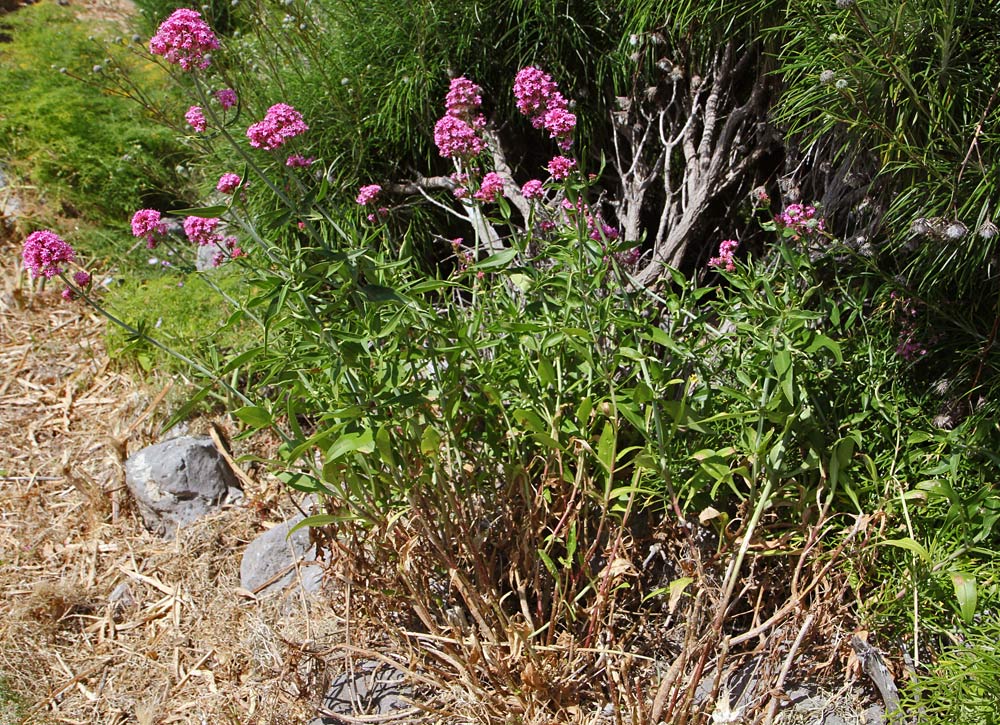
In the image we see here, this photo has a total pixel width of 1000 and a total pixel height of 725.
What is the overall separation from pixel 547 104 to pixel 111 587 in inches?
86.3

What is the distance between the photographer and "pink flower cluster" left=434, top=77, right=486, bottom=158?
2.17 metres

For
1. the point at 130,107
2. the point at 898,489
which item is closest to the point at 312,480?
the point at 898,489

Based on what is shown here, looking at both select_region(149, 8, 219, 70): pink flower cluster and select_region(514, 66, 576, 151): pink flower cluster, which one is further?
select_region(514, 66, 576, 151): pink flower cluster

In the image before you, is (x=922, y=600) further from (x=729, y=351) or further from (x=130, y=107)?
(x=130, y=107)

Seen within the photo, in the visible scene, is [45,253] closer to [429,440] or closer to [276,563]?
[429,440]

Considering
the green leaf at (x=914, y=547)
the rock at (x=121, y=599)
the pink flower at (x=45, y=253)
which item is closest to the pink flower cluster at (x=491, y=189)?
the pink flower at (x=45, y=253)

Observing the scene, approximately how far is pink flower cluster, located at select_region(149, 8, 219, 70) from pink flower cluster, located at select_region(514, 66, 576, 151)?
2.42 feet

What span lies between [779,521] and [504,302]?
0.91 meters

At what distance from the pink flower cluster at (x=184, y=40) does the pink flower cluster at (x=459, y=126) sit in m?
0.56

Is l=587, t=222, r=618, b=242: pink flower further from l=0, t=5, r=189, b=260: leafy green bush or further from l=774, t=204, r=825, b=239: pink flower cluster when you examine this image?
l=0, t=5, r=189, b=260: leafy green bush

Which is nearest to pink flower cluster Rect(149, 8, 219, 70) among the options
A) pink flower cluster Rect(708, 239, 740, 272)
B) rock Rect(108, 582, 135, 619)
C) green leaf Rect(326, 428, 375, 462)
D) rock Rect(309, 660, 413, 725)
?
green leaf Rect(326, 428, 375, 462)

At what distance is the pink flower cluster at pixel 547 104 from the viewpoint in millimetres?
2100

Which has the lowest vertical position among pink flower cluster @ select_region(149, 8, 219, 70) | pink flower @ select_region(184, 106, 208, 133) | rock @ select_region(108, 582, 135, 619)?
rock @ select_region(108, 582, 135, 619)

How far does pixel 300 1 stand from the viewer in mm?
3789
